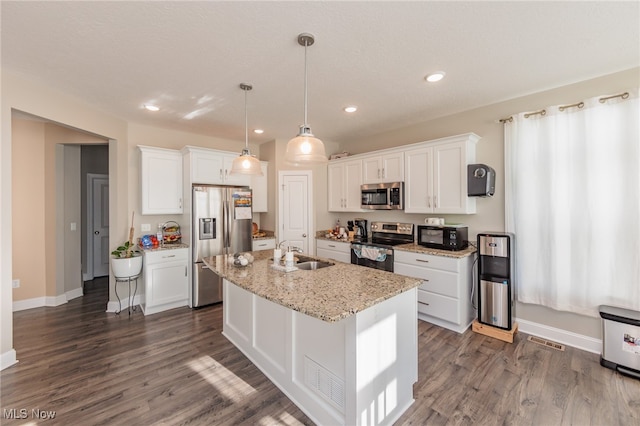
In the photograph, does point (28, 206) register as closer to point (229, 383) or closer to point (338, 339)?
point (229, 383)

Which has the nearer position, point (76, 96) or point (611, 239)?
point (611, 239)

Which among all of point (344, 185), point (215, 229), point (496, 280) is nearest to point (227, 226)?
point (215, 229)

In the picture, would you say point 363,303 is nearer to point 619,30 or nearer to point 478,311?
point 478,311

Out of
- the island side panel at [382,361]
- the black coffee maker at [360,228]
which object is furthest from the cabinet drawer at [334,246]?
the island side panel at [382,361]

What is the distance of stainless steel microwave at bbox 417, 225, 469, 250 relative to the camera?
3.19 metres

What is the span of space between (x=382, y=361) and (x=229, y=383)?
4.30 ft

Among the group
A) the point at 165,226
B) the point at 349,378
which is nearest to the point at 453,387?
the point at 349,378

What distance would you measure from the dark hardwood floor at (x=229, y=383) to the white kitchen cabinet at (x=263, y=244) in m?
1.59

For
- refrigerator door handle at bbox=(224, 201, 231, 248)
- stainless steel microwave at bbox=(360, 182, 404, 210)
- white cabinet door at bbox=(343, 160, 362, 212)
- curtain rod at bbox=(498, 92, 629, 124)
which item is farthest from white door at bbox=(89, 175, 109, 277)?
curtain rod at bbox=(498, 92, 629, 124)

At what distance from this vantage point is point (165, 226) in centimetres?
409

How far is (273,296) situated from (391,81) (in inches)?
90.5

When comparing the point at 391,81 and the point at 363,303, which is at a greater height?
the point at 391,81

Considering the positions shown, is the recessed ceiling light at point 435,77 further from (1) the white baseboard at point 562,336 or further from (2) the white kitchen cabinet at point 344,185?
(1) the white baseboard at point 562,336

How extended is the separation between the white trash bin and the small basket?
199 inches
